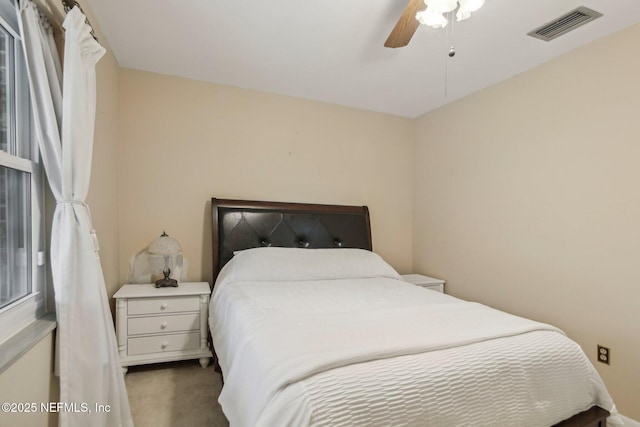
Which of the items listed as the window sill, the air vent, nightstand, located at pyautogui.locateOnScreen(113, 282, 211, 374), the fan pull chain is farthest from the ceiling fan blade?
nightstand, located at pyautogui.locateOnScreen(113, 282, 211, 374)

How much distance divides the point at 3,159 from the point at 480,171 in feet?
10.3

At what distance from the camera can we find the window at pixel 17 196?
123 cm

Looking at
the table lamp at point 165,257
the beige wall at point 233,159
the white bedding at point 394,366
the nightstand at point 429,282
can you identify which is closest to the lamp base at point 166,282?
the table lamp at point 165,257

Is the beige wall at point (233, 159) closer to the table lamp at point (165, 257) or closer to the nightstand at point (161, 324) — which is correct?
the table lamp at point (165, 257)

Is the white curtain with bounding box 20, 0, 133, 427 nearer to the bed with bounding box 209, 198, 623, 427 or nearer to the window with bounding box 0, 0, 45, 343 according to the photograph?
the window with bounding box 0, 0, 45, 343

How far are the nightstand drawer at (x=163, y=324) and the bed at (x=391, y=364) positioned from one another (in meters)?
0.36

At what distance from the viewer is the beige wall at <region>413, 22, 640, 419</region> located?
1905 millimetres

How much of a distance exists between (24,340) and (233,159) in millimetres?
2065

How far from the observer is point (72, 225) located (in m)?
1.36

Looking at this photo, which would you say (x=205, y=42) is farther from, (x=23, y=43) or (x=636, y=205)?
(x=636, y=205)

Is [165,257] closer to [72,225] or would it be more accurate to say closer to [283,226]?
[283,226]

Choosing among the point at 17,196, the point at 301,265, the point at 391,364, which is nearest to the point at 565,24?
the point at 391,364

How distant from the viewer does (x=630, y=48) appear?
1896 millimetres

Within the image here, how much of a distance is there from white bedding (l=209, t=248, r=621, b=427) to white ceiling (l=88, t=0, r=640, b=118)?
1691mm
